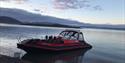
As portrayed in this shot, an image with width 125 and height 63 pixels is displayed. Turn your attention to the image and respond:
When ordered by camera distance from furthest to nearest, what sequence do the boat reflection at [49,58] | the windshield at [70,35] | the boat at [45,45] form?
the windshield at [70,35], the boat at [45,45], the boat reflection at [49,58]

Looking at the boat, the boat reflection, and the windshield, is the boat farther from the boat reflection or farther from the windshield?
the windshield

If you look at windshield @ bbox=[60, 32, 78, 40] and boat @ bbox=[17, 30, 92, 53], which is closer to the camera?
boat @ bbox=[17, 30, 92, 53]

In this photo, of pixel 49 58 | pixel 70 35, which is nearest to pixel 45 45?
pixel 49 58

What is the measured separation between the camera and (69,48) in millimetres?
23125

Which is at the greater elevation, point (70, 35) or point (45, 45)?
point (70, 35)

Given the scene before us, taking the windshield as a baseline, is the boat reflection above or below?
below

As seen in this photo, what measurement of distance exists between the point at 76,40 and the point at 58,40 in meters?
4.27

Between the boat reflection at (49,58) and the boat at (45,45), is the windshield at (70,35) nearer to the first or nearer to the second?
the boat at (45,45)

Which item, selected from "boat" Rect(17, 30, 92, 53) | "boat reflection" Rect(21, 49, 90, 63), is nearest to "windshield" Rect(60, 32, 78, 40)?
"boat" Rect(17, 30, 92, 53)

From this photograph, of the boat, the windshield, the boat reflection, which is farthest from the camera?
the windshield

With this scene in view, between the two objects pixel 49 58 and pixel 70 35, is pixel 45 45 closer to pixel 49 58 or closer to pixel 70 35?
pixel 49 58

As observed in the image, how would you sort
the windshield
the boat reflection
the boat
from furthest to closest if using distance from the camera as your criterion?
the windshield → the boat → the boat reflection

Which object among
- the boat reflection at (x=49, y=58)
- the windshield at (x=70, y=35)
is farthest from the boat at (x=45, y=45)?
the windshield at (x=70, y=35)

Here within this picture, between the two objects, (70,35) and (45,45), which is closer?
(45,45)
